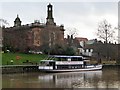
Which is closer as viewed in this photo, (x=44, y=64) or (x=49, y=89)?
(x=49, y=89)

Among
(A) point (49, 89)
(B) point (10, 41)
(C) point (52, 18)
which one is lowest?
(A) point (49, 89)

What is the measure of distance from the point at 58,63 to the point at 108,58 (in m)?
25.1

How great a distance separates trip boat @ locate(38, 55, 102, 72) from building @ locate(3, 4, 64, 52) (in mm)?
16946

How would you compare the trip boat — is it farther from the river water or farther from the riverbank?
the river water

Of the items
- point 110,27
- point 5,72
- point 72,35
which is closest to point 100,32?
point 110,27

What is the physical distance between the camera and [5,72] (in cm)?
5128

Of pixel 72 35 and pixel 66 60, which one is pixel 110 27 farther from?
pixel 66 60

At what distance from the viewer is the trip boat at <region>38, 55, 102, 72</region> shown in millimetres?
55750

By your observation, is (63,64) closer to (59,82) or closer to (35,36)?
(59,82)

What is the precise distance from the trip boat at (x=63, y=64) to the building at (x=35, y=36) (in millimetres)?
16946


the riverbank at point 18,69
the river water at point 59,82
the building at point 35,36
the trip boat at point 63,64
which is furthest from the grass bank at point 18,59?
the river water at point 59,82

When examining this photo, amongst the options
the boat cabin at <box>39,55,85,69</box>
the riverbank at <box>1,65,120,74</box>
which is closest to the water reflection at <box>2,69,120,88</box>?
the riverbank at <box>1,65,120,74</box>

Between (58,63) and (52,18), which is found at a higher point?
(52,18)

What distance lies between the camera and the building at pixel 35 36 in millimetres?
75250
